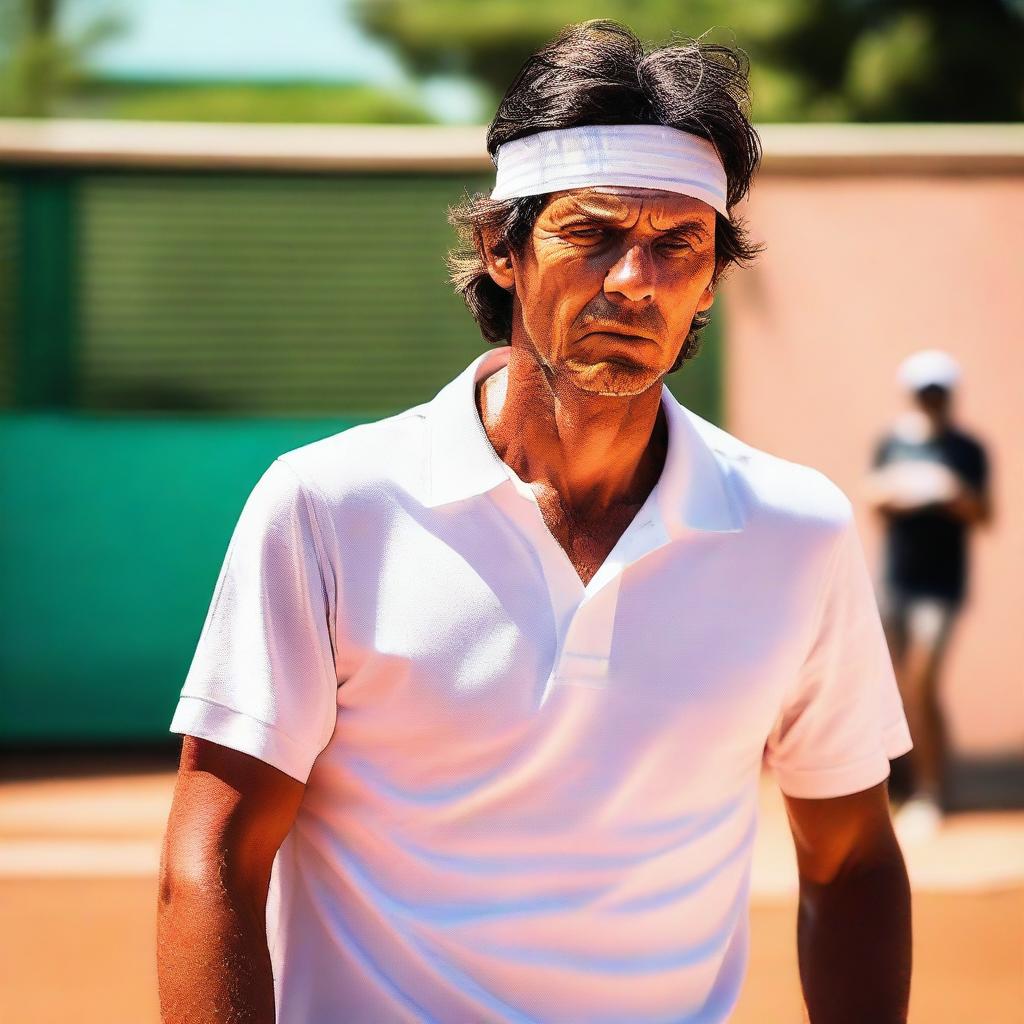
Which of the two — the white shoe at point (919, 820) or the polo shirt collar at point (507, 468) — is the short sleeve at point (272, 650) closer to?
the polo shirt collar at point (507, 468)

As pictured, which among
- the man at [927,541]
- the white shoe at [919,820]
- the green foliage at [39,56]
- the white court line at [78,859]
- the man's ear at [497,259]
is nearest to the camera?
the man's ear at [497,259]

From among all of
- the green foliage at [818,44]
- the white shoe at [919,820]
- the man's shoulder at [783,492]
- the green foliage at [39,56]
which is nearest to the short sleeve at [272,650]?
the man's shoulder at [783,492]

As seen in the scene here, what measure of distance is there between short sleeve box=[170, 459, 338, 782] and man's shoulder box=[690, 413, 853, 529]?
1.76 ft

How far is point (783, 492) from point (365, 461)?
1.68 ft

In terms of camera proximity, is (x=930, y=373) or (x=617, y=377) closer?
(x=617, y=377)

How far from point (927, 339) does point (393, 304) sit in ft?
9.41

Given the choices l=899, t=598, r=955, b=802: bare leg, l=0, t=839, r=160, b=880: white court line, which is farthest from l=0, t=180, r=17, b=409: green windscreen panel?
l=899, t=598, r=955, b=802: bare leg

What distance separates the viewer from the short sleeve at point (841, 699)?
190cm

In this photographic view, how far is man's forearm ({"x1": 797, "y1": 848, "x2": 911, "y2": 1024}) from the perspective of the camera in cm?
190

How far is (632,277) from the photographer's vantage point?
1.83m

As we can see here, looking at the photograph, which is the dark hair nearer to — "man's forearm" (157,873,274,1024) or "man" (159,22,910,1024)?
"man" (159,22,910,1024)

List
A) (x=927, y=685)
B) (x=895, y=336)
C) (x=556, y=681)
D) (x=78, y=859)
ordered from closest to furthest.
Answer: (x=556, y=681) < (x=78, y=859) < (x=927, y=685) < (x=895, y=336)

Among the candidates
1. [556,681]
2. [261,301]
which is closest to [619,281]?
[556,681]

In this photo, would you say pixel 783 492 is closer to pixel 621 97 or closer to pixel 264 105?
pixel 621 97
